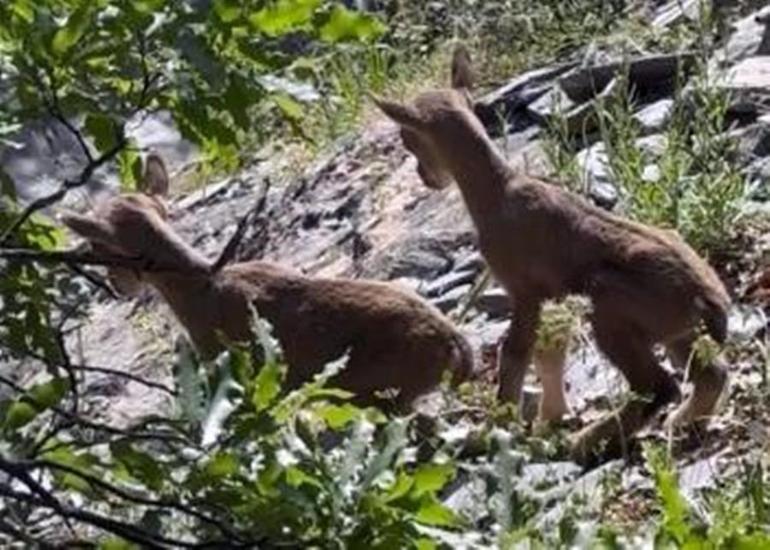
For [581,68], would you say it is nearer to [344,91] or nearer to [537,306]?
[344,91]

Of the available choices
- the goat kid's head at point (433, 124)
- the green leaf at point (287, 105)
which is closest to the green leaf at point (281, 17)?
the green leaf at point (287, 105)

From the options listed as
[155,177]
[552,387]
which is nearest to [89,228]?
[155,177]

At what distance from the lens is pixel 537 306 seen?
8.70m

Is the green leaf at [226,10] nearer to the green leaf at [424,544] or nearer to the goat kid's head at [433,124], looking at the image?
the green leaf at [424,544]

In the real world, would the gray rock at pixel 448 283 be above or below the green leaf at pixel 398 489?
below

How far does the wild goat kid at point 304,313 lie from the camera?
837 cm

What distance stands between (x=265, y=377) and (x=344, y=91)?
1070 cm

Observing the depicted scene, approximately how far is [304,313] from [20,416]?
4.73m

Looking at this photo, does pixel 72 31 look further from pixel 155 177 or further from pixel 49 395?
pixel 155 177

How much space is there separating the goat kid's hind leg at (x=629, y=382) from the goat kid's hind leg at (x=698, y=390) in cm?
7

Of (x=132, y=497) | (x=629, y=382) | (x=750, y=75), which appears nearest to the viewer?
(x=132, y=497)

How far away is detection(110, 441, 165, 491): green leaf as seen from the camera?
384 centimetres

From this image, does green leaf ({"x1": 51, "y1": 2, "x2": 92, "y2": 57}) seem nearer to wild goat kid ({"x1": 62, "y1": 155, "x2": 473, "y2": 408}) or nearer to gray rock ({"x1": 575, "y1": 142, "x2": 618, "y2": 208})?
wild goat kid ({"x1": 62, "y1": 155, "x2": 473, "y2": 408})

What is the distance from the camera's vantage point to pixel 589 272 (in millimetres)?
8430
